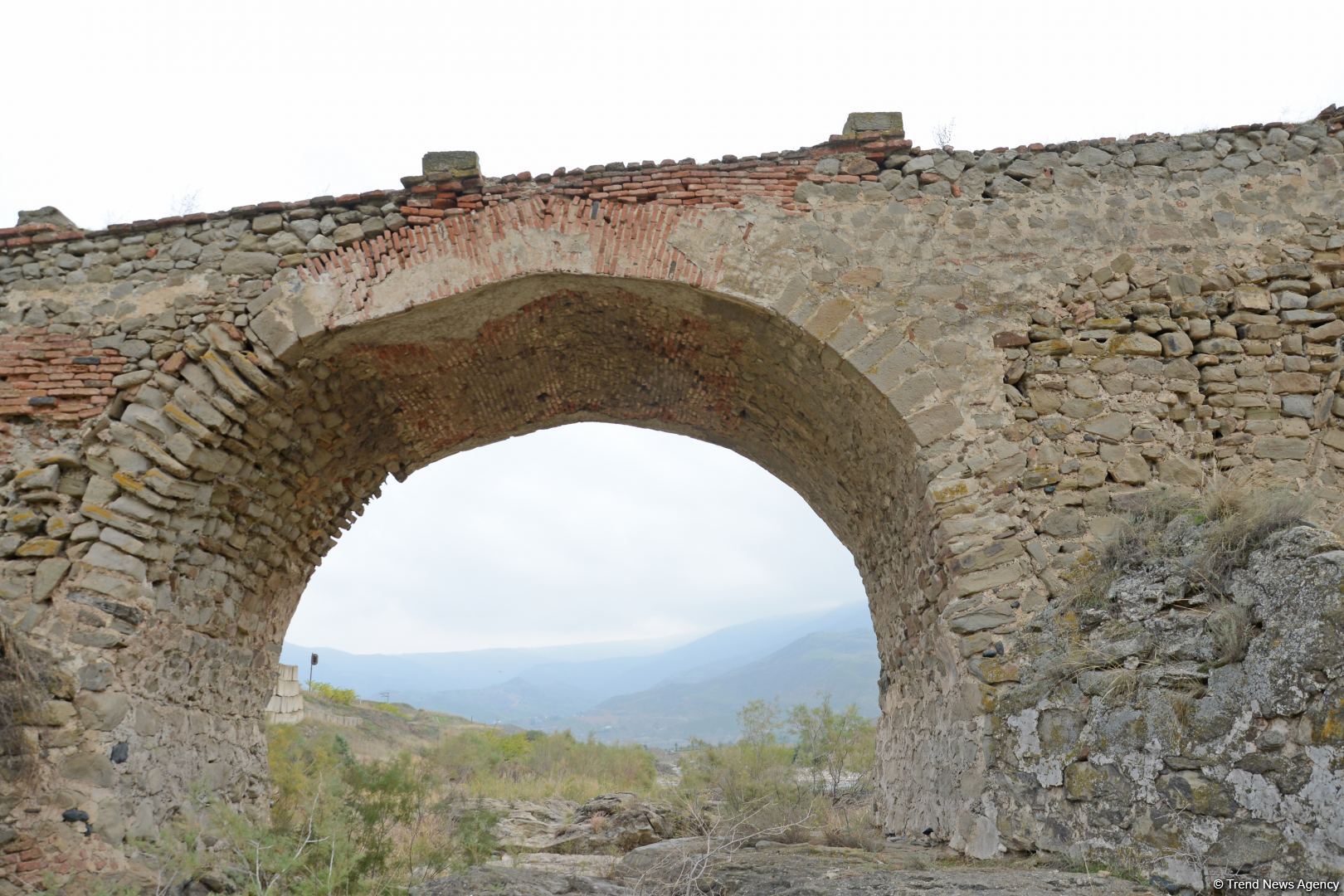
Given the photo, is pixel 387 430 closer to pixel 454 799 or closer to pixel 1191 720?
pixel 454 799

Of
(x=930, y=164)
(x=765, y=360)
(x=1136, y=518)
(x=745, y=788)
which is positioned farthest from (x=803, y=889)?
(x=745, y=788)

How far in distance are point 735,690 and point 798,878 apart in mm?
119401

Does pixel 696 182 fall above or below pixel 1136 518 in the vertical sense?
above

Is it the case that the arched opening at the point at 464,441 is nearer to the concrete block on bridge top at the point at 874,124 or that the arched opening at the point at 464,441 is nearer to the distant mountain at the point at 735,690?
the concrete block on bridge top at the point at 874,124

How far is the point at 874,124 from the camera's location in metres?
6.46

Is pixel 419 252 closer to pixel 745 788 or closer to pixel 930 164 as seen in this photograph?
pixel 930 164

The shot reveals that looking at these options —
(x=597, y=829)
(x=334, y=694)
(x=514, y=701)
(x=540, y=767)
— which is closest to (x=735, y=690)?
(x=514, y=701)

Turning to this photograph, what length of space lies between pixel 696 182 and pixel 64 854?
572 centimetres

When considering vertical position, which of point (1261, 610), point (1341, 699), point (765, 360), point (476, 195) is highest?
point (476, 195)

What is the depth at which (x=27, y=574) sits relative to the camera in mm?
5711

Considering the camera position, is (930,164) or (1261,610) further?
(930,164)

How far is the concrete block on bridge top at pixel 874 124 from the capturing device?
6.45 meters

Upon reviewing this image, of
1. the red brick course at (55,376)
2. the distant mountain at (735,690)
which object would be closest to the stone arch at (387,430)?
the red brick course at (55,376)

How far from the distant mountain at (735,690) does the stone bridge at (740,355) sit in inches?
3210
